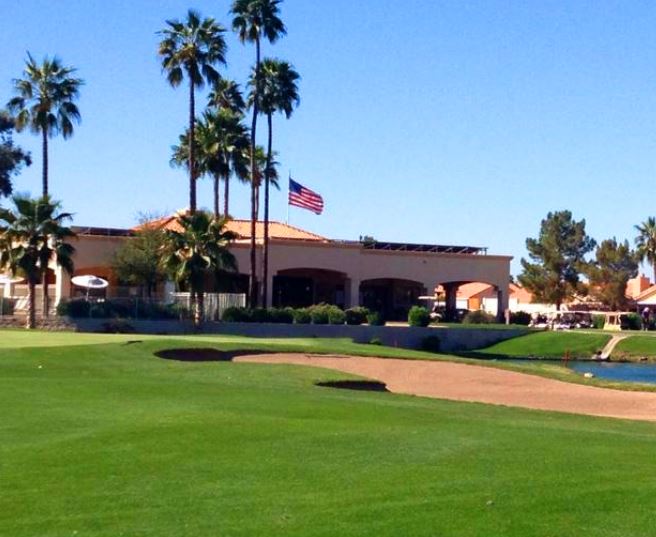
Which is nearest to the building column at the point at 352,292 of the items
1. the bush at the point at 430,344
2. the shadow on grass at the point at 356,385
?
the bush at the point at 430,344

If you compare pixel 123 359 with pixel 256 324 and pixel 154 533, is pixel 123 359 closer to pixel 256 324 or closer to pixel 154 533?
pixel 154 533

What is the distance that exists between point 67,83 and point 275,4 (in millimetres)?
13978

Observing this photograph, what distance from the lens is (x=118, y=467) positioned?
13.9 metres

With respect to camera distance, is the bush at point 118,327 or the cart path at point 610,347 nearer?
the bush at point 118,327

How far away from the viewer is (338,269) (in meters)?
86.1

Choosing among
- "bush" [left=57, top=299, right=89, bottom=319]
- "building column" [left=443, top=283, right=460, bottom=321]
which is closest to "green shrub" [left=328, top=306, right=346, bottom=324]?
"bush" [left=57, top=299, right=89, bottom=319]

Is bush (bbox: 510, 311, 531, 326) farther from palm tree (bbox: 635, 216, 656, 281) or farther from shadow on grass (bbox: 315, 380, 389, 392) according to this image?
shadow on grass (bbox: 315, 380, 389, 392)

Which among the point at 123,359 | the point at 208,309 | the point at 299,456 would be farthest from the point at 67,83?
the point at 299,456

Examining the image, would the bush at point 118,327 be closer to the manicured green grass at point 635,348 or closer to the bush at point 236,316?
the bush at point 236,316

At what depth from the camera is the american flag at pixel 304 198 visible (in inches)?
3140

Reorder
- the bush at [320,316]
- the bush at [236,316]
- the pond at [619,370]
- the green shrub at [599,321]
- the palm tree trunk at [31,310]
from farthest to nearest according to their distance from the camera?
the green shrub at [599,321]
the bush at [320,316]
the bush at [236,316]
the palm tree trunk at [31,310]
the pond at [619,370]

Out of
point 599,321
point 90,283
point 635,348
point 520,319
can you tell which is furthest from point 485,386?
point 599,321

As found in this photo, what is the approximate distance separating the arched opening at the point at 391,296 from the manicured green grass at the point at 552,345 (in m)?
19.1

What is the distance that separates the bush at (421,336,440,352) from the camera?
235 ft
